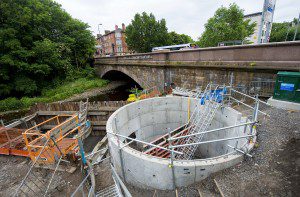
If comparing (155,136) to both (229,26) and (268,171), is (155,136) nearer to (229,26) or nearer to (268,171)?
(268,171)

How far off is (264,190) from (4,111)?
2373cm

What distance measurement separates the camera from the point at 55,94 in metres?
22.1

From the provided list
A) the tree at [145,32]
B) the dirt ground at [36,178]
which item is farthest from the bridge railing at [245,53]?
the tree at [145,32]

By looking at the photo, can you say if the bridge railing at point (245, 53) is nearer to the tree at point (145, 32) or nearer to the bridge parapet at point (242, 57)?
A: the bridge parapet at point (242, 57)

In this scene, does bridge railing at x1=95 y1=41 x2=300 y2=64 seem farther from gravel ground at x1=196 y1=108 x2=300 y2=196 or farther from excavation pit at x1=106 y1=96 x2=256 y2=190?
gravel ground at x1=196 y1=108 x2=300 y2=196

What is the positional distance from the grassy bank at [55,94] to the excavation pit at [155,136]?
16.4m

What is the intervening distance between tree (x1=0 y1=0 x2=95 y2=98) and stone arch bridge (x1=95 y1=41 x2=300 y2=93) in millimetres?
15022

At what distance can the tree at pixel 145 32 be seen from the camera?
3475 centimetres

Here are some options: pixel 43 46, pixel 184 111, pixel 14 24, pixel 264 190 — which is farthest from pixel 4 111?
pixel 264 190

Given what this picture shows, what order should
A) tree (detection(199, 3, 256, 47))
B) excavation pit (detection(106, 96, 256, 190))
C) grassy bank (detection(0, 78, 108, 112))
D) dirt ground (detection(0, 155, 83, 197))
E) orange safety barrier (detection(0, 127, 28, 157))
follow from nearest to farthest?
excavation pit (detection(106, 96, 256, 190))
dirt ground (detection(0, 155, 83, 197))
orange safety barrier (detection(0, 127, 28, 157))
grassy bank (detection(0, 78, 108, 112))
tree (detection(199, 3, 256, 47))

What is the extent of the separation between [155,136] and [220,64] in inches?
260

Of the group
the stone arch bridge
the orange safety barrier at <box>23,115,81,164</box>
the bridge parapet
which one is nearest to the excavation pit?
the stone arch bridge

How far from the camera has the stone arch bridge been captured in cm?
720

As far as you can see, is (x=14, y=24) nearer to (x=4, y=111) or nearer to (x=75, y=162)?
(x=4, y=111)
